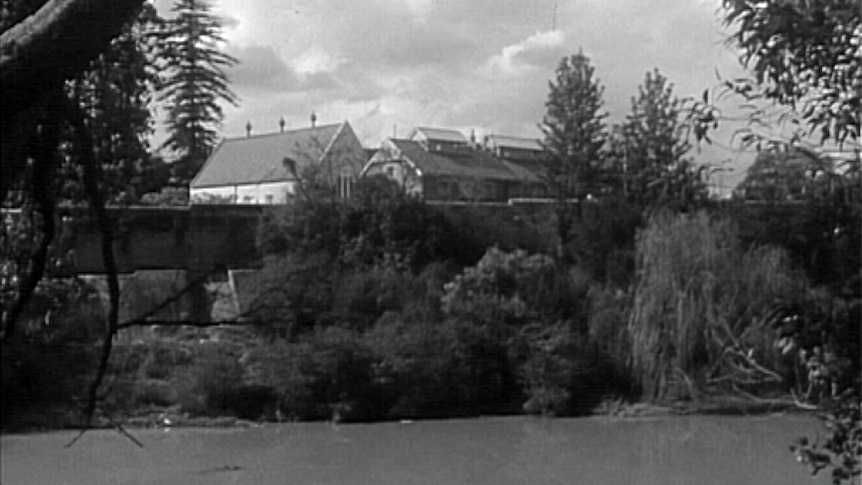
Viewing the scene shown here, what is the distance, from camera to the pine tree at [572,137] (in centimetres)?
588

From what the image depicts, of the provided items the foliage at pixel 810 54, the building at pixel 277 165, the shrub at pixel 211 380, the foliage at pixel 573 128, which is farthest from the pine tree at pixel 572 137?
the foliage at pixel 810 54

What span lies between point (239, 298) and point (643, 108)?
3.57m

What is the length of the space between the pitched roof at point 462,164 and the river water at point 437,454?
1.47m

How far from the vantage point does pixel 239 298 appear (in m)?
2.52

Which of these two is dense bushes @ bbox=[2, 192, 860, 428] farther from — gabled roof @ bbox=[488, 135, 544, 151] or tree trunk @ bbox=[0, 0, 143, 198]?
tree trunk @ bbox=[0, 0, 143, 198]

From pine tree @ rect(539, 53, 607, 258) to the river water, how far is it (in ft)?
4.49

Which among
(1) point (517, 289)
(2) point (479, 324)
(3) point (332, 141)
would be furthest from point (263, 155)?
(1) point (517, 289)

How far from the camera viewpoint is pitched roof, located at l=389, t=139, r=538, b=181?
723cm

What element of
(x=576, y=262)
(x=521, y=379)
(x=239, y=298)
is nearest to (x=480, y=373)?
(x=521, y=379)

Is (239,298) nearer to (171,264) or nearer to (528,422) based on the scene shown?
(171,264)

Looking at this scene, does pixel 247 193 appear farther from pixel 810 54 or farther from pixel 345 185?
pixel 810 54

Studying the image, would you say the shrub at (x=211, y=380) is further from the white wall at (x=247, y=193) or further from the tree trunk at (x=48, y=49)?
the tree trunk at (x=48, y=49)

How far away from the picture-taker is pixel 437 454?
691 cm

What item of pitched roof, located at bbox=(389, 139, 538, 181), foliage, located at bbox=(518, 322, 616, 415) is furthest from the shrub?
foliage, located at bbox=(518, 322, 616, 415)
